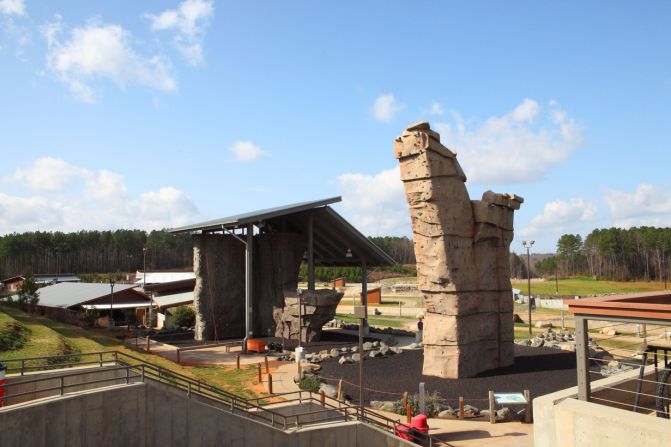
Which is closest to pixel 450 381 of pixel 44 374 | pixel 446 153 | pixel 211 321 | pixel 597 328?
pixel 446 153

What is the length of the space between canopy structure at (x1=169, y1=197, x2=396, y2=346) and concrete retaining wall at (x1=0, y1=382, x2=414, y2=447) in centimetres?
1679

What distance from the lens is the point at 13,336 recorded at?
20891 millimetres

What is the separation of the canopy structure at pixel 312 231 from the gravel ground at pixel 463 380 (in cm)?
956

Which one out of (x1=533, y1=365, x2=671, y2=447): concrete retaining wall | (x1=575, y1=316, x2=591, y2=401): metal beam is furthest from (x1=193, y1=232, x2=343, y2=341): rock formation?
(x1=575, y1=316, x2=591, y2=401): metal beam

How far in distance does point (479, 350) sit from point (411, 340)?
14.1 m

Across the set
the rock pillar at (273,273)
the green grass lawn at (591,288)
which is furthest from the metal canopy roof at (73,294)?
the green grass lawn at (591,288)

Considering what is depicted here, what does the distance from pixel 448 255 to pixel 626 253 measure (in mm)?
124586

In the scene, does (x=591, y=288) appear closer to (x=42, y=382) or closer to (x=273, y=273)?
(x=273, y=273)

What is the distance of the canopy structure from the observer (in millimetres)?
30781

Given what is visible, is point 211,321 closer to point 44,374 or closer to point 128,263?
point 44,374

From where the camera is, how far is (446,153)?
2048 centimetres

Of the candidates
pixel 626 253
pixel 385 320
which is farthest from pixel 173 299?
pixel 626 253

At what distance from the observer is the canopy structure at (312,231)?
101ft

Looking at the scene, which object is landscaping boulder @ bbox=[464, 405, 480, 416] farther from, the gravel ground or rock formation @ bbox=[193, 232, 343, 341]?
rock formation @ bbox=[193, 232, 343, 341]
